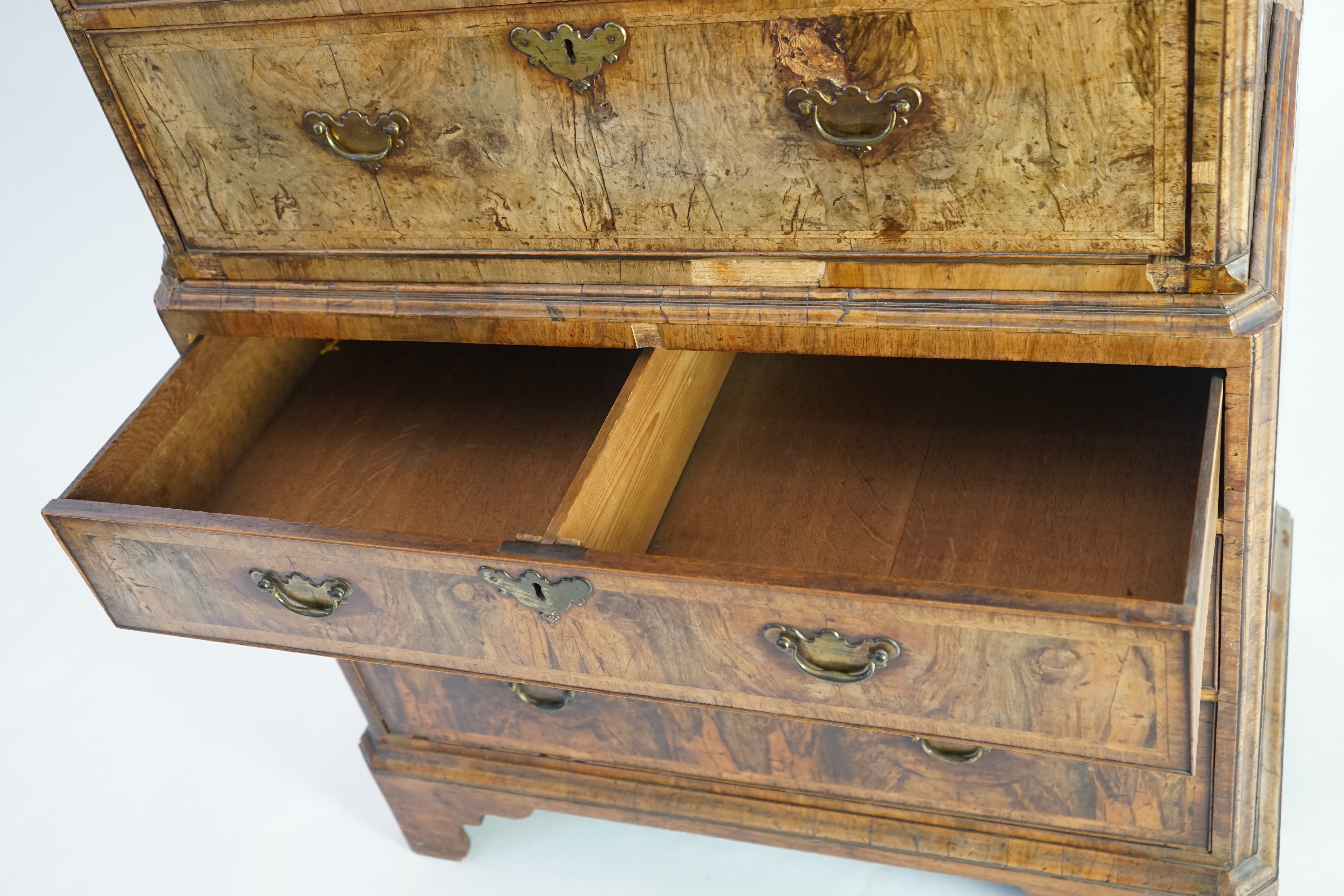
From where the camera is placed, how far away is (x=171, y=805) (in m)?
1.74

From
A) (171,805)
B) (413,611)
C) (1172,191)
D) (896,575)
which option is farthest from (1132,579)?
(171,805)

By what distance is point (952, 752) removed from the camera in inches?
52.2

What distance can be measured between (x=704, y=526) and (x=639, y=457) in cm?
11

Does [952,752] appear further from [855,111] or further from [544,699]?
[855,111]

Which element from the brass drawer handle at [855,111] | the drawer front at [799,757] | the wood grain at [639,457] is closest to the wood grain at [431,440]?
the wood grain at [639,457]

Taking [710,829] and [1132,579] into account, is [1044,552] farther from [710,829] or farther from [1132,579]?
[710,829]

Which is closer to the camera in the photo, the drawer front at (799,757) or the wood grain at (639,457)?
the wood grain at (639,457)

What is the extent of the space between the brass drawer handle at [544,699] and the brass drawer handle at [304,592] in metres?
0.34

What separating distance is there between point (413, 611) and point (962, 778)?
1.93 feet

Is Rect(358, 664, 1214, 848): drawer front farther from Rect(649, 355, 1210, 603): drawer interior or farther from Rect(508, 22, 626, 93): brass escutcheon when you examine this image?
Rect(508, 22, 626, 93): brass escutcheon

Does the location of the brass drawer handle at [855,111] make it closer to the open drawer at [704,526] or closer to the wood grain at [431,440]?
the open drawer at [704,526]

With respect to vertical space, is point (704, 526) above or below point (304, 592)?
above

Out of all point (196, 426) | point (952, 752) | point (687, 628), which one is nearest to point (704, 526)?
point (687, 628)

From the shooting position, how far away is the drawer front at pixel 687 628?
2.98ft
